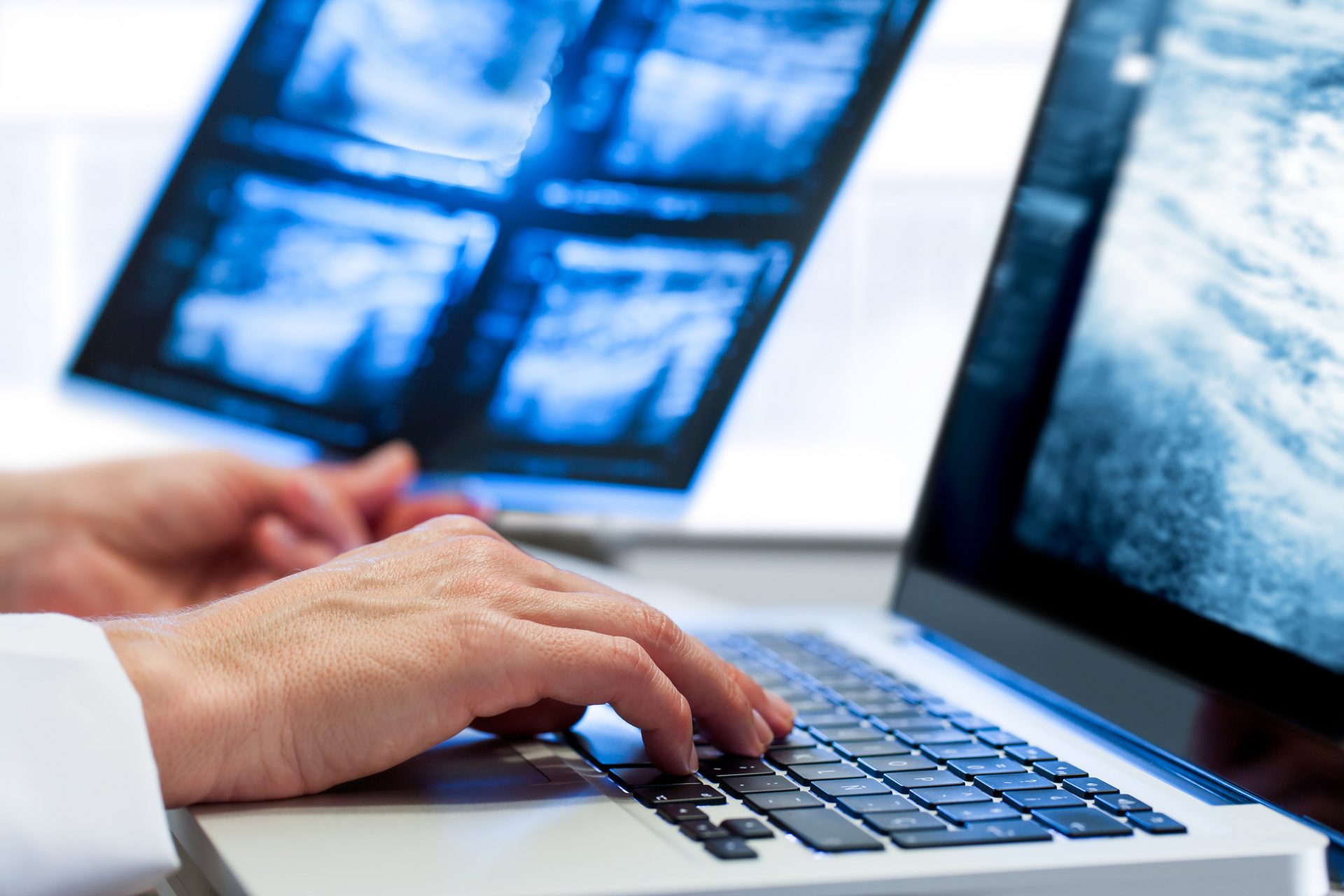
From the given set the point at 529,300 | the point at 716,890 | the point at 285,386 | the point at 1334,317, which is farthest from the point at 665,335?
the point at 716,890

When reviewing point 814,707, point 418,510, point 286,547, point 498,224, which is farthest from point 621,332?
point 814,707

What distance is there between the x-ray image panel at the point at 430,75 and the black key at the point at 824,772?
2.20 feet

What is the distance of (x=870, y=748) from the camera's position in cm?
60

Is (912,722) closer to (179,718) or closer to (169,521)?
(179,718)

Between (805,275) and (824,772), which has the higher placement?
(805,275)

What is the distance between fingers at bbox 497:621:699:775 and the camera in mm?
516

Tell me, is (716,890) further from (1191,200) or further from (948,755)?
(1191,200)

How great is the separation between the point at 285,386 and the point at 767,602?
0.75m

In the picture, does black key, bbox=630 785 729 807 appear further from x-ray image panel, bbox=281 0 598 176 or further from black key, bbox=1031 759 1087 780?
x-ray image panel, bbox=281 0 598 176

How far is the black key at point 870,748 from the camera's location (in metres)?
0.59

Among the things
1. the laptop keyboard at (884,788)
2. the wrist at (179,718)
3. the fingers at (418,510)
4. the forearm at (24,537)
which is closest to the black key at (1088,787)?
the laptop keyboard at (884,788)

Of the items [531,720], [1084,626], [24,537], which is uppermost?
[1084,626]

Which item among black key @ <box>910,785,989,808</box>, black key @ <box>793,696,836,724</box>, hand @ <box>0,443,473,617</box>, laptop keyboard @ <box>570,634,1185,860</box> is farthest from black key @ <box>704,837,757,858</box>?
hand @ <box>0,443,473,617</box>

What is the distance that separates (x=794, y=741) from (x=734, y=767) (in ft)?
0.21
